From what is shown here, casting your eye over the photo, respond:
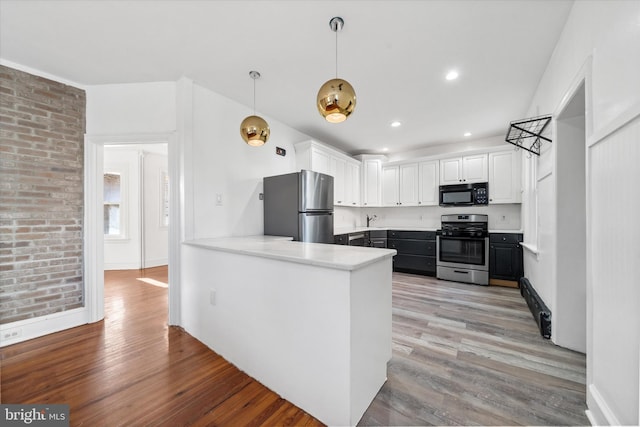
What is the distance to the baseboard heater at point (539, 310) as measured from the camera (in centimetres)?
229

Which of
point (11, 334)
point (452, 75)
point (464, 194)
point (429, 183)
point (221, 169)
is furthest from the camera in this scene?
point (429, 183)

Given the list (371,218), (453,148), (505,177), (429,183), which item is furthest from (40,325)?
(453,148)

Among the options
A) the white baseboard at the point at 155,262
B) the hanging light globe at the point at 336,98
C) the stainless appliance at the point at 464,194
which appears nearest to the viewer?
the hanging light globe at the point at 336,98

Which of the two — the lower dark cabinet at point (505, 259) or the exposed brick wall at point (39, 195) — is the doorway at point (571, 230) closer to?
the lower dark cabinet at point (505, 259)

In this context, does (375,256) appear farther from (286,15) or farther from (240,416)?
(286,15)

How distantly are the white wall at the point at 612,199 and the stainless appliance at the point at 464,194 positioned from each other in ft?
10.1

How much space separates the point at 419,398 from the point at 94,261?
337cm

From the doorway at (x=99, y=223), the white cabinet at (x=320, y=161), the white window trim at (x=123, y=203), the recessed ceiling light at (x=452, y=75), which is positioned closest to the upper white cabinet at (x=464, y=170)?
the white cabinet at (x=320, y=161)

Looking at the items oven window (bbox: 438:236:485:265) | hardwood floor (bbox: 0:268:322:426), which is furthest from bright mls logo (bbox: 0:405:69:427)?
oven window (bbox: 438:236:485:265)

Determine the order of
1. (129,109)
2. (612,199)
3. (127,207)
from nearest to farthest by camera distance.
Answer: (612,199), (129,109), (127,207)

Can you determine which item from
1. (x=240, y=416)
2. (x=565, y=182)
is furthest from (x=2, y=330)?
(x=565, y=182)

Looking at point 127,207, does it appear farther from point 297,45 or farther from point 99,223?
point 297,45

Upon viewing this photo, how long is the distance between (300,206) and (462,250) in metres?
3.06

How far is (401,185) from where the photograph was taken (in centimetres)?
542
